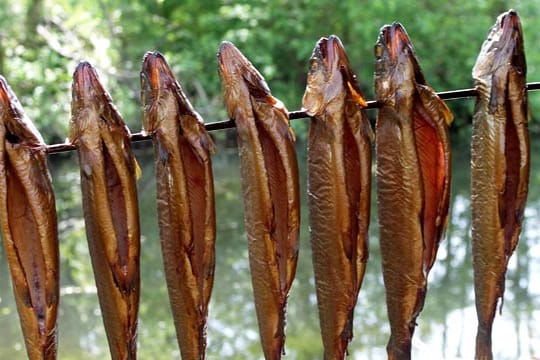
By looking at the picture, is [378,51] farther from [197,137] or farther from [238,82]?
[197,137]

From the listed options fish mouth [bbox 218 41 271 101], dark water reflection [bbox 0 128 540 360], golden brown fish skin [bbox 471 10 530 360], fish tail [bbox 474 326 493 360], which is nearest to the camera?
fish mouth [bbox 218 41 271 101]

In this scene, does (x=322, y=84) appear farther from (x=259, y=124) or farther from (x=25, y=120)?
(x=25, y=120)

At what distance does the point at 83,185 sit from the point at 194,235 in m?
0.33

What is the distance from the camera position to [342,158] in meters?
2.22

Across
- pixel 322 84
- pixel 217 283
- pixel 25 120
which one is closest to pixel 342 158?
pixel 322 84

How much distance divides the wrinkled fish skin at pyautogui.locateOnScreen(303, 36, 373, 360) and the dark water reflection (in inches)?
158

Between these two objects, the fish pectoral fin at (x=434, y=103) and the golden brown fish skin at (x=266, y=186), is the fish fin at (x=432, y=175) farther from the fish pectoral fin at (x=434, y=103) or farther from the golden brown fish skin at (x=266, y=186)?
the golden brown fish skin at (x=266, y=186)

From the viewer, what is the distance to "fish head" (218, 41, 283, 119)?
2201mm

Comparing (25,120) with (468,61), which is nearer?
(25,120)

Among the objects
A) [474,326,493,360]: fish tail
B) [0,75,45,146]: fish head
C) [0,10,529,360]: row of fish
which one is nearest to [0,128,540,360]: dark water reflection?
[474,326,493,360]: fish tail

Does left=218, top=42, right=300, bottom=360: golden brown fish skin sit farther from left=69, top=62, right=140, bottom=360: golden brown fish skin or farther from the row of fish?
left=69, top=62, right=140, bottom=360: golden brown fish skin

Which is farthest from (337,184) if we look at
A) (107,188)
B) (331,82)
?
(107,188)

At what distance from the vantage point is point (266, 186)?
2197 millimetres

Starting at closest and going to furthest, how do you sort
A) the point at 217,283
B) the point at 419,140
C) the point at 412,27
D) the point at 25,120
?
1. the point at 25,120
2. the point at 419,140
3. the point at 217,283
4. the point at 412,27
